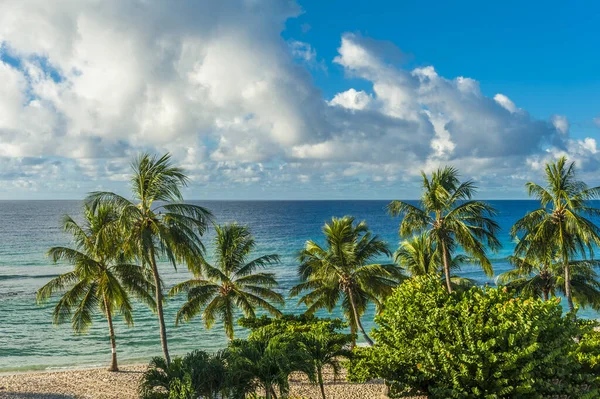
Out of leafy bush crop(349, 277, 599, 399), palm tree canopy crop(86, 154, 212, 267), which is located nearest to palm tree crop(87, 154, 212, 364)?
palm tree canopy crop(86, 154, 212, 267)

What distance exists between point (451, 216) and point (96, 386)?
17.2 meters

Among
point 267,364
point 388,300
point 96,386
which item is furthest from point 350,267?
point 96,386

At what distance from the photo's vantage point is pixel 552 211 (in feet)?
65.7

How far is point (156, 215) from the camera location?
17.0m

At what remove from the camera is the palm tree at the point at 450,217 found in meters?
19.7

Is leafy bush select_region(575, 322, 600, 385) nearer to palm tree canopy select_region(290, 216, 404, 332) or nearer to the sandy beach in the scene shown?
the sandy beach

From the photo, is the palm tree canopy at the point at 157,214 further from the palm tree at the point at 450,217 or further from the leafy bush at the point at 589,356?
the leafy bush at the point at 589,356

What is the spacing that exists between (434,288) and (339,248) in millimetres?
7479

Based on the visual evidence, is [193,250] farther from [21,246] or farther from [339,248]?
[21,246]

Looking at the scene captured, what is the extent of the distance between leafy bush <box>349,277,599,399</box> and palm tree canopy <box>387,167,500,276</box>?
19.5ft

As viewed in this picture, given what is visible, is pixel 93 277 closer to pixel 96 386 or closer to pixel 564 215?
pixel 96 386

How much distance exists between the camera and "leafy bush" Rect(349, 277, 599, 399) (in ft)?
39.1

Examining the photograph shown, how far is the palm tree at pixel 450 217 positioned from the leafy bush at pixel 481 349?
5.93m

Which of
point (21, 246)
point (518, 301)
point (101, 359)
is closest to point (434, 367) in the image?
point (518, 301)
